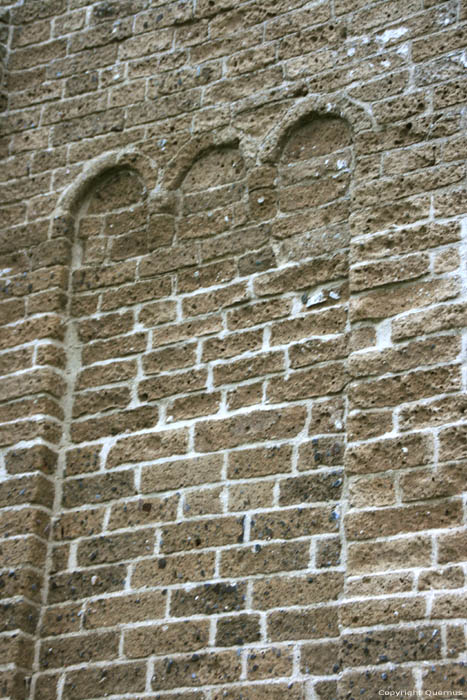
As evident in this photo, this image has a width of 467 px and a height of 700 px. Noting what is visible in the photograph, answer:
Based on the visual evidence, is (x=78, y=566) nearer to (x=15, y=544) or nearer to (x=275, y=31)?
(x=15, y=544)

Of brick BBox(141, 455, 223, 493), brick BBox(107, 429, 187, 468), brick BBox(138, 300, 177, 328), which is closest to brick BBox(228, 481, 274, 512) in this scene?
brick BBox(141, 455, 223, 493)

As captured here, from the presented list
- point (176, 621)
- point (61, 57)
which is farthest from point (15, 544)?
point (61, 57)

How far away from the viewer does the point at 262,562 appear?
464 cm

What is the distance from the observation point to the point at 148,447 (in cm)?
511

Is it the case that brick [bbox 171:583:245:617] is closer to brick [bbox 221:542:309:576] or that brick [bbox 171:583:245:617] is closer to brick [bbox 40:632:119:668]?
brick [bbox 221:542:309:576]

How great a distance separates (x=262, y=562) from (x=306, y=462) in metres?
0.42

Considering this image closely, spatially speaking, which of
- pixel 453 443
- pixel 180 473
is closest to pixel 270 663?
pixel 180 473

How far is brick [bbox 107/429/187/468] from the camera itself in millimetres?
5055

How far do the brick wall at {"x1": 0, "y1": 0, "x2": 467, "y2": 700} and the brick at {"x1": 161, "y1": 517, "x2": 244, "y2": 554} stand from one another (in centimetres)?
1

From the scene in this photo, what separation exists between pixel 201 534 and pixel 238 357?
761 mm

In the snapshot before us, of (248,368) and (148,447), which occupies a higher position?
(248,368)

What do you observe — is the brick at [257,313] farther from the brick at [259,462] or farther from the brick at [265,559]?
the brick at [265,559]

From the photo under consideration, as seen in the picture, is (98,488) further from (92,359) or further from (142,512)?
(92,359)

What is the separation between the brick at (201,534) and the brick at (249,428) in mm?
316
